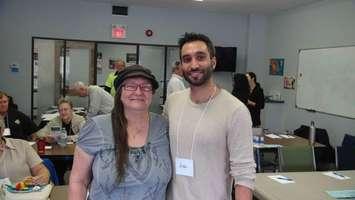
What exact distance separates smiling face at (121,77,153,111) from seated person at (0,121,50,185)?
4.33ft

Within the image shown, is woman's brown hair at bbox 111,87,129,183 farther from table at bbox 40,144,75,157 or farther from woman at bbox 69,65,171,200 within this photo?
table at bbox 40,144,75,157

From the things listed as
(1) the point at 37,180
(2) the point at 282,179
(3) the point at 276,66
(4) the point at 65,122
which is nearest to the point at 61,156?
(4) the point at 65,122

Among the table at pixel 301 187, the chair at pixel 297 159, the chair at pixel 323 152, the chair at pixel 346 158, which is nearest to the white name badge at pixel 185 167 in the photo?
the table at pixel 301 187

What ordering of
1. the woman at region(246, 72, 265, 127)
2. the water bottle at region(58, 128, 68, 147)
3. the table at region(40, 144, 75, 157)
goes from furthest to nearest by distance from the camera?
the woman at region(246, 72, 265, 127) < the water bottle at region(58, 128, 68, 147) < the table at region(40, 144, 75, 157)

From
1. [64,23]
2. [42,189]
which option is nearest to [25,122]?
[42,189]

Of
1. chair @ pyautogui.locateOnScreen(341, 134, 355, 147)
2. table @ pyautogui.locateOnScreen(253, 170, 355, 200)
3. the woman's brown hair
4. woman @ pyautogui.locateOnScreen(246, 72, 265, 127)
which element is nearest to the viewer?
the woman's brown hair

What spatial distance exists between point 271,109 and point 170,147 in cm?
606

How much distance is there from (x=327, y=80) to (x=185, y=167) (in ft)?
16.1

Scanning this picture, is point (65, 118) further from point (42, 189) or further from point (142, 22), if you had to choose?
point (142, 22)

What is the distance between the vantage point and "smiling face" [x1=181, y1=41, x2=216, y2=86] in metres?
1.64

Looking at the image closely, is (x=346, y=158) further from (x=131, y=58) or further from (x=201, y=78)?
(x=131, y=58)

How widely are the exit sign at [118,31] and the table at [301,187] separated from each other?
5164mm

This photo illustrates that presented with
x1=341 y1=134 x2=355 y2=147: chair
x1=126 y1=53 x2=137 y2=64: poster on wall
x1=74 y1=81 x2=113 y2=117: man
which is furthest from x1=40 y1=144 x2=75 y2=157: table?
x1=126 y1=53 x2=137 y2=64: poster on wall

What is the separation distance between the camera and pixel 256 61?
26.3 feet
